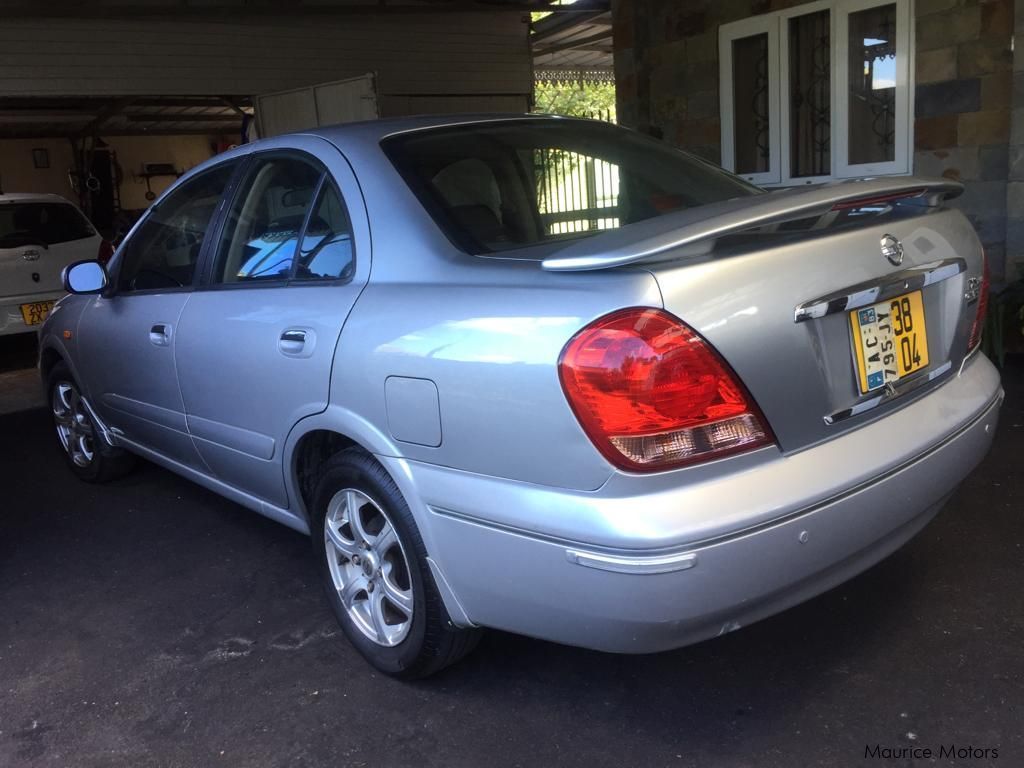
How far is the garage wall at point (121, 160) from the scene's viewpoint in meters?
20.2

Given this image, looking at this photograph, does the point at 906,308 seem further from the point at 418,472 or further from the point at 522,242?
the point at 418,472

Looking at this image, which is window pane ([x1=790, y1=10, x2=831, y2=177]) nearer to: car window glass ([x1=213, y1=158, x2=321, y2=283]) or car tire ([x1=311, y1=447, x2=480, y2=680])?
car window glass ([x1=213, y1=158, x2=321, y2=283])

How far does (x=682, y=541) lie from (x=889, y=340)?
0.79m

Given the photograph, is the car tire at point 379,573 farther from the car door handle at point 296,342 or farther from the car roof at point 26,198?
the car roof at point 26,198

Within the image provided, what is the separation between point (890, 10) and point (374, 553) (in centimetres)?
536

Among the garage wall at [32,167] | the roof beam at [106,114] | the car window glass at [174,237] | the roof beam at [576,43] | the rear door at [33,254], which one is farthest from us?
the garage wall at [32,167]

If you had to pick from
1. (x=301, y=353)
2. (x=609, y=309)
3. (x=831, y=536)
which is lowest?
(x=831, y=536)

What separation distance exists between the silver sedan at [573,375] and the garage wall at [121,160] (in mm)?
18063

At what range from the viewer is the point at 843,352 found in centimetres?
209

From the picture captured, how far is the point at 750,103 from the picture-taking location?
23.3 feet

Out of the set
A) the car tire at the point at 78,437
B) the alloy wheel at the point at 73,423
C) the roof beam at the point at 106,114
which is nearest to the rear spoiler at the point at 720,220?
the car tire at the point at 78,437

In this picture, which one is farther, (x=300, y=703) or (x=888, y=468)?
(x=300, y=703)

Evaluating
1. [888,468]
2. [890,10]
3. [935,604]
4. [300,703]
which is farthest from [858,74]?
[300,703]

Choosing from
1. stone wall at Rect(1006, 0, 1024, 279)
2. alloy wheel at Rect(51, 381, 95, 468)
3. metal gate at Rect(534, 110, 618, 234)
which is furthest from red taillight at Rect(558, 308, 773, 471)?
stone wall at Rect(1006, 0, 1024, 279)
